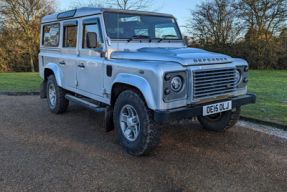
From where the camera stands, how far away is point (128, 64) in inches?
149

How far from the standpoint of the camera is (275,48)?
17500 millimetres

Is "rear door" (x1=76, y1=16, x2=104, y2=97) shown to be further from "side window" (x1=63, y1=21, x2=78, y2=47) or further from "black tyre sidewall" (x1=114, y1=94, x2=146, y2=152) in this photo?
"black tyre sidewall" (x1=114, y1=94, x2=146, y2=152)

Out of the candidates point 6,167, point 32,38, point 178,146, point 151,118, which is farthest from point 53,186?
point 32,38

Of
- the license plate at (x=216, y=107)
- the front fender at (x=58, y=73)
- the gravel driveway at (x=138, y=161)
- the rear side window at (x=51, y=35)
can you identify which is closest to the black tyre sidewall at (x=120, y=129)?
the gravel driveway at (x=138, y=161)

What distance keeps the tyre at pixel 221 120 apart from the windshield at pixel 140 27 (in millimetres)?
1744

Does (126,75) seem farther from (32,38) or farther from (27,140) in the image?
(32,38)

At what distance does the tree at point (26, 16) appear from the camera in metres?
20.5

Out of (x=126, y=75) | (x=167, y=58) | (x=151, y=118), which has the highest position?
(x=167, y=58)

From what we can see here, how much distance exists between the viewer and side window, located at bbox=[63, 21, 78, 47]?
17.1ft

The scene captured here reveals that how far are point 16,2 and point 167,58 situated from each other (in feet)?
69.4

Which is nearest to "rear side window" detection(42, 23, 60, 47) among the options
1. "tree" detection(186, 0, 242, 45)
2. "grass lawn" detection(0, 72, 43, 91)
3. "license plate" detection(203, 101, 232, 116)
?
"grass lawn" detection(0, 72, 43, 91)

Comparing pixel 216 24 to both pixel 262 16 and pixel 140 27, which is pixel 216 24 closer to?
pixel 262 16

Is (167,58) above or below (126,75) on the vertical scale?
above

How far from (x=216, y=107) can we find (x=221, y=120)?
1200 mm
